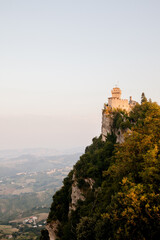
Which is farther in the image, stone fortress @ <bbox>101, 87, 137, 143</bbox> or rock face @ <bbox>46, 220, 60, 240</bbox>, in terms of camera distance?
stone fortress @ <bbox>101, 87, 137, 143</bbox>

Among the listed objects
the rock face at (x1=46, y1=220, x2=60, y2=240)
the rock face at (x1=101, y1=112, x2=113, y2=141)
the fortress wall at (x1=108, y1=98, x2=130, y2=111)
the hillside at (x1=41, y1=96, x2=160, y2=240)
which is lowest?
the rock face at (x1=46, y1=220, x2=60, y2=240)

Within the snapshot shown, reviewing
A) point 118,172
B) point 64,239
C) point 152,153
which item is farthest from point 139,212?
point 64,239

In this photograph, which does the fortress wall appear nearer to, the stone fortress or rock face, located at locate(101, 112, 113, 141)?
the stone fortress

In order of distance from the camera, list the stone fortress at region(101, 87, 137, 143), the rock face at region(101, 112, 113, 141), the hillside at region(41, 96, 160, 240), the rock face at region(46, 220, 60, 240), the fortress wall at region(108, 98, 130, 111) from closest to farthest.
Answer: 1. the hillside at region(41, 96, 160, 240)
2. the rock face at region(46, 220, 60, 240)
3. the rock face at region(101, 112, 113, 141)
4. the stone fortress at region(101, 87, 137, 143)
5. the fortress wall at region(108, 98, 130, 111)

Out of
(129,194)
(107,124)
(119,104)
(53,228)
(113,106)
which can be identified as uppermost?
(119,104)

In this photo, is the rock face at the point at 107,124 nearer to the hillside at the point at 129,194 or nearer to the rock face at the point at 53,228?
the hillside at the point at 129,194

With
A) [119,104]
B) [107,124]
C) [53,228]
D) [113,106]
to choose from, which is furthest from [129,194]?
[119,104]

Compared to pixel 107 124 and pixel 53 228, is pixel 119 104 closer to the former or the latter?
pixel 107 124

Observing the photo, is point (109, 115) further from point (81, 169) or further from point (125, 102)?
point (81, 169)

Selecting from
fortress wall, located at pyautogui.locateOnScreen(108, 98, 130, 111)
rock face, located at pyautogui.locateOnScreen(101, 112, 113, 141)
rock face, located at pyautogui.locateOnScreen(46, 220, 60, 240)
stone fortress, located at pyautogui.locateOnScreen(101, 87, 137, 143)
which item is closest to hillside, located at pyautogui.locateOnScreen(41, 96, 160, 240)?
rock face, located at pyautogui.locateOnScreen(101, 112, 113, 141)

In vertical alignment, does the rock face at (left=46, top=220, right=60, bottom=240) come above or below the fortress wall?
below

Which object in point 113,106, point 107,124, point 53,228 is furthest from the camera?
point 113,106

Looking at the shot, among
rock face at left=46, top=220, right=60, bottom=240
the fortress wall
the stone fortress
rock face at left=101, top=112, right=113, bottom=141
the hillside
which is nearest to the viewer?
the hillside

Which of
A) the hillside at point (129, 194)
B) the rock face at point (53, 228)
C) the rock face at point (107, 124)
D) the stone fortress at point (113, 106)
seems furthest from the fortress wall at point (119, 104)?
the rock face at point (53, 228)
